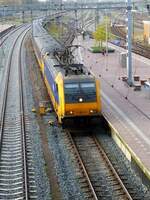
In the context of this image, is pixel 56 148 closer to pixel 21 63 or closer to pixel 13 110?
pixel 13 110

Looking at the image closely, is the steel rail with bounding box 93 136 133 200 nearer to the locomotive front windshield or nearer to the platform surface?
the platform surface

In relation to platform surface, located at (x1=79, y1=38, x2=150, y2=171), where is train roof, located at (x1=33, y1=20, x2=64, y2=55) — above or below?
above

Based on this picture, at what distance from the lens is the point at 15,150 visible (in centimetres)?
1852

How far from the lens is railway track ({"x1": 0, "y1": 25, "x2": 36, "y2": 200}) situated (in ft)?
48.2

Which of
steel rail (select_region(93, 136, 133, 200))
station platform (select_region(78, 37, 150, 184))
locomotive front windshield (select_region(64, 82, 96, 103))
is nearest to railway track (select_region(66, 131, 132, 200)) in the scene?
steel rail (select_region(93, 136, 133, 200))

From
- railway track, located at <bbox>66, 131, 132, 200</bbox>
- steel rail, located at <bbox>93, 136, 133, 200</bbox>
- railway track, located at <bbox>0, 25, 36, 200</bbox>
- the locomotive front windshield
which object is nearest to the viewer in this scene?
steel rail, located at <bbox>93, 136, 133, 200</bbox>

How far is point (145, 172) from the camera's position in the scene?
14.8 m

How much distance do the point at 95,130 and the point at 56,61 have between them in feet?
17.6

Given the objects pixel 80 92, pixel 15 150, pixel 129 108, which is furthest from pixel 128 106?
pixel 15 150

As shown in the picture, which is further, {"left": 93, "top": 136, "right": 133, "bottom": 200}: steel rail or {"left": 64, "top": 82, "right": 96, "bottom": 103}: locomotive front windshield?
{"left": 64, "top": 82, "right": 96, "bottom": 103}: locomotive front windshield

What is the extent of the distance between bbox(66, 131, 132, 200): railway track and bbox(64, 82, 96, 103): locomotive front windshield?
1.54m

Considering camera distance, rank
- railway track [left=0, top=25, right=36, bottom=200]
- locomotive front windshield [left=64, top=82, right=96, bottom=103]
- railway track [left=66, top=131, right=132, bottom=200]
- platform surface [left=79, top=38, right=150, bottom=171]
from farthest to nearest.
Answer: locomotive front windshield [left=64, top=82, right=96, bottom=103]
platform surface [left=79, top=38, right=150, bottom=171]
railway track [left=0, top=25, right=36, bottom=200]
railway track [left=66, top=131, right=132, bottom=200]

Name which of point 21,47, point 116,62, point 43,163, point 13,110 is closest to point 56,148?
point 43,163

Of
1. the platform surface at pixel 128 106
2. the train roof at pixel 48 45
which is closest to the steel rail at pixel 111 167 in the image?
the platform surface at pixel 128 106
